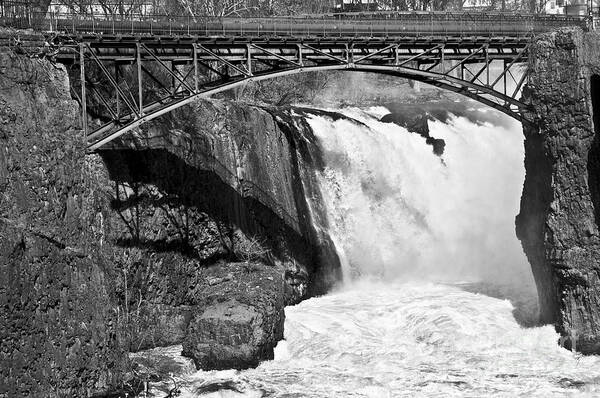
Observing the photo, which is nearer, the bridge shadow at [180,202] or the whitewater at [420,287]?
the whitewater at [420,287]

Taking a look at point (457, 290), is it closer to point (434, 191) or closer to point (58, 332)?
point (434, 191)

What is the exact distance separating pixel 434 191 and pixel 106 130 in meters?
14.9

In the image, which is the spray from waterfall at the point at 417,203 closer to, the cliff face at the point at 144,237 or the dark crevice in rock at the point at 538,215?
the cliff face at the point at 144,237

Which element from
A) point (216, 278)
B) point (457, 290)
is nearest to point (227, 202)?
point (216, 278)

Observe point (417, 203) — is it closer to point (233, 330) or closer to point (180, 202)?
point (180, 202)

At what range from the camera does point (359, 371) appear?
85.5 feet

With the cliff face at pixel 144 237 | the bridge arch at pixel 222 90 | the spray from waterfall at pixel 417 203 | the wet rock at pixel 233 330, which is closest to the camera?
the cliff face at pixel 144 237

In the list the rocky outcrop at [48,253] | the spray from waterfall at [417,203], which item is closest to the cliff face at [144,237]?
the rocky outcrop at [48,253]

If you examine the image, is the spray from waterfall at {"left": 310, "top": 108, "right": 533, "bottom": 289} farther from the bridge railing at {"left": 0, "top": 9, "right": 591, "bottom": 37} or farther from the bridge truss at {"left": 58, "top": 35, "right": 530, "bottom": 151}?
the bridge railing at {"left": 0, "top": 9, "right": 591, "bottom": 37}

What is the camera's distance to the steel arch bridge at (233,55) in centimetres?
2749

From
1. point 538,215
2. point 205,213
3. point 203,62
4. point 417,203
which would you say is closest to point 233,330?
point 205,213

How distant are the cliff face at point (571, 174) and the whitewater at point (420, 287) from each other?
103 cm

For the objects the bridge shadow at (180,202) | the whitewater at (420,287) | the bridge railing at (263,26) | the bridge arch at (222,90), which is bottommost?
the whitewater at (420,287)

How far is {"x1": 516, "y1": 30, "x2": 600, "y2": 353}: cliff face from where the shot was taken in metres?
27.5
